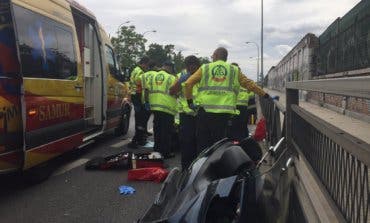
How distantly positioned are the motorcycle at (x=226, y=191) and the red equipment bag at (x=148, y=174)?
3.70 m

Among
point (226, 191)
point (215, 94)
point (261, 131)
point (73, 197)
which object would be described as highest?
point (215, 94)

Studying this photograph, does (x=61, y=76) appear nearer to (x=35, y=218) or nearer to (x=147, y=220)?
(x=35, y=218)

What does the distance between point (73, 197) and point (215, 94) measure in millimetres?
2037

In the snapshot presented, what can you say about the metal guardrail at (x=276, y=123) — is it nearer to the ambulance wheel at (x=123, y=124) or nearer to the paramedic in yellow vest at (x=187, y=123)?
the paramedic in yellow vest at (x=187, y=123)

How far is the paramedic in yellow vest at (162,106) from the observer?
9.55 meters

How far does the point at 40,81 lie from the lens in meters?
6.89

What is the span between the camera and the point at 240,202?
3.00 metres

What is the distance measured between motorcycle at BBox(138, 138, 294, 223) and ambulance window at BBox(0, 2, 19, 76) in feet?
9.99

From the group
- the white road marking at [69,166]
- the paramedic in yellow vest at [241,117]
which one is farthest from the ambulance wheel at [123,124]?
the paramedic in yellow vest at [241,117]

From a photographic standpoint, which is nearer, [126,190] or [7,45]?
[7,45]

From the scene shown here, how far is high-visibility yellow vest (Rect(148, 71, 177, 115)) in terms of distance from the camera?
9.54 meters

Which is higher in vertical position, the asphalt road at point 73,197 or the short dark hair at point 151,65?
the short dark hair at point 151,65

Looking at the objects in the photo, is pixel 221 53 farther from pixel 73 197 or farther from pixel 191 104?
pixel 73 197

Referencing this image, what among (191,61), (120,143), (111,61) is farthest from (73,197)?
(111,61)
